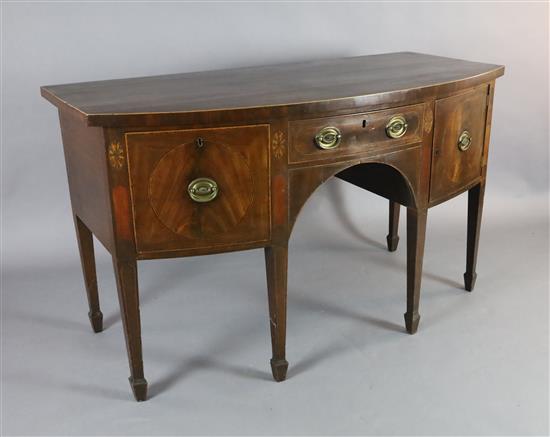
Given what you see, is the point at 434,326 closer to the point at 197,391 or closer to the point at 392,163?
the point at 392,163

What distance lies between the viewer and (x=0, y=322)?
8.79ft

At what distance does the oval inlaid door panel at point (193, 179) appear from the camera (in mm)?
1922

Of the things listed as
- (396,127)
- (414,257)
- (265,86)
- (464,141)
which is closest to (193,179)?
(265,86)

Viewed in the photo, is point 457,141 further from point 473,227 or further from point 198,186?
point 198,186

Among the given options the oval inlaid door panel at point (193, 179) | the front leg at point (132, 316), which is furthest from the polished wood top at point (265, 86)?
the front leg at point (132, 316)

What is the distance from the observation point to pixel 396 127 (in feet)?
7.24

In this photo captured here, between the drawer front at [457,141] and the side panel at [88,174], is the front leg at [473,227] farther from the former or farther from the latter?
the side panel at [88,174]

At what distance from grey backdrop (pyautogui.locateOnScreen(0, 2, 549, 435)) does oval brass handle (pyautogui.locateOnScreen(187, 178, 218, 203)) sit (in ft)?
2.21

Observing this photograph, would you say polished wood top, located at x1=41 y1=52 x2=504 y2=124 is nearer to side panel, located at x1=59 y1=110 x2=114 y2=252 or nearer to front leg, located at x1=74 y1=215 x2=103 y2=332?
side panel, located at x1=59 y1=110 x2=114 y2=252

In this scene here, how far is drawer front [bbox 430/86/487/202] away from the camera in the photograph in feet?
7.70

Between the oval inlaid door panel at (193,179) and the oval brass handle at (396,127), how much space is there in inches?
19.5

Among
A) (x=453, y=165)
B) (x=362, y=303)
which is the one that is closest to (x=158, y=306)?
(x=362, y=303)

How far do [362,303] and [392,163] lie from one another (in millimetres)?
756

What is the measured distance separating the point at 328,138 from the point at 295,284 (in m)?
1.05
